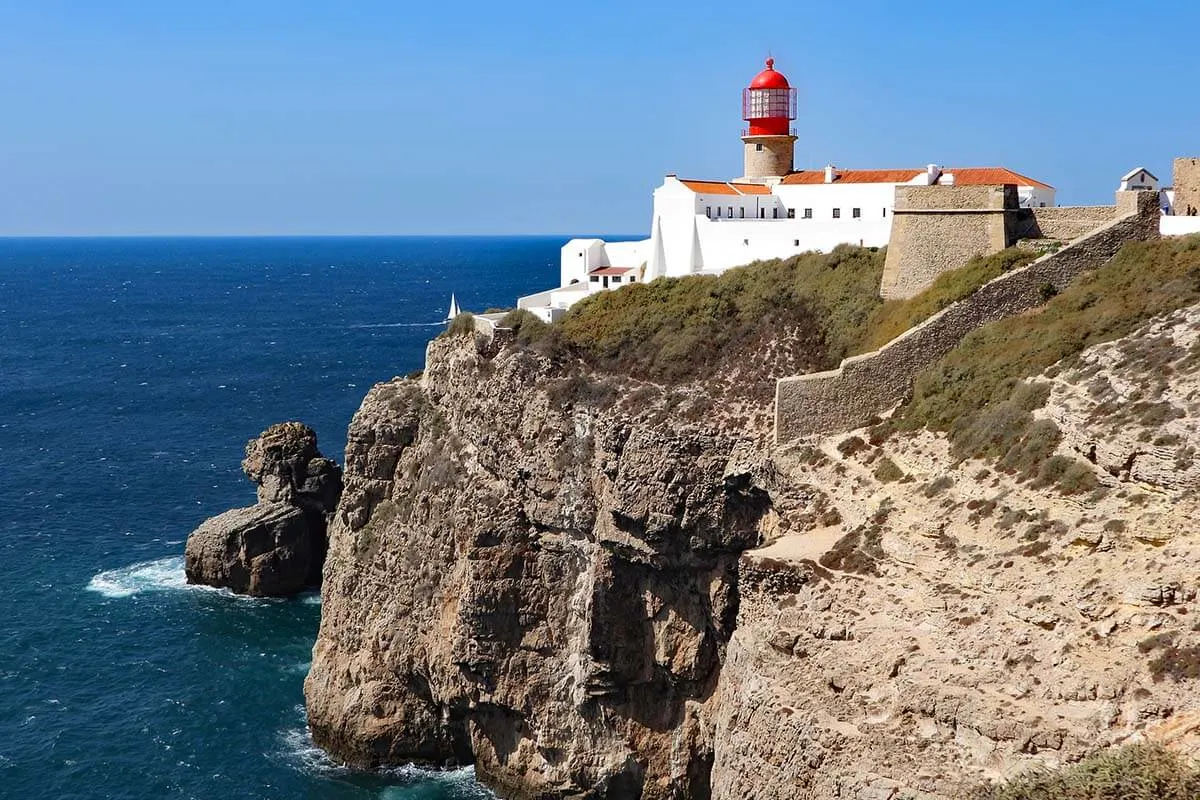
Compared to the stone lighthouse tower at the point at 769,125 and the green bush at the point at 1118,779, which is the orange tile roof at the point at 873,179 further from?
the green bush at the point at 1118,779

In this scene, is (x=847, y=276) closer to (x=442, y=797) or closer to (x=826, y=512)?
(x=826, y=512)

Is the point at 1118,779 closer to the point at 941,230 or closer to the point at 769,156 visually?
the point at 941,230

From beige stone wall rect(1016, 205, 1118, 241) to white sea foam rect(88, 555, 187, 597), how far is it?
119 ft

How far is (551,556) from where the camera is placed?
37344 millimetres

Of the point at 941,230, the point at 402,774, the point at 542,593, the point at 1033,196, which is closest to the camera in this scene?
the point at 542,593

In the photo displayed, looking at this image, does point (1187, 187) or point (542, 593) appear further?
point (1187, 187)

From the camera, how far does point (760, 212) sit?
1911 inches

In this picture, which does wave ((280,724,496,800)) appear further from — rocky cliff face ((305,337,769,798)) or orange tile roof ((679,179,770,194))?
orange tile roof ((679,179,770,194))

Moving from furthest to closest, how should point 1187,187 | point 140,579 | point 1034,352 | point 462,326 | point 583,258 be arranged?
point 140,579
point 583,258
point 462,326
point 1187,187
point 1034,352

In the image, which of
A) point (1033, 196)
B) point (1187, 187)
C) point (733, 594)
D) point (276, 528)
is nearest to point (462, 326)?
point (276, 528)

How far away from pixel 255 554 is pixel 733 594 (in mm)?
26628

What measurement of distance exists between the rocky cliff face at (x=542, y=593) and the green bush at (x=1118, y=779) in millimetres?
12889

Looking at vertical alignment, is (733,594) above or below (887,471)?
below

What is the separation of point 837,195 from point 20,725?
33.1m
